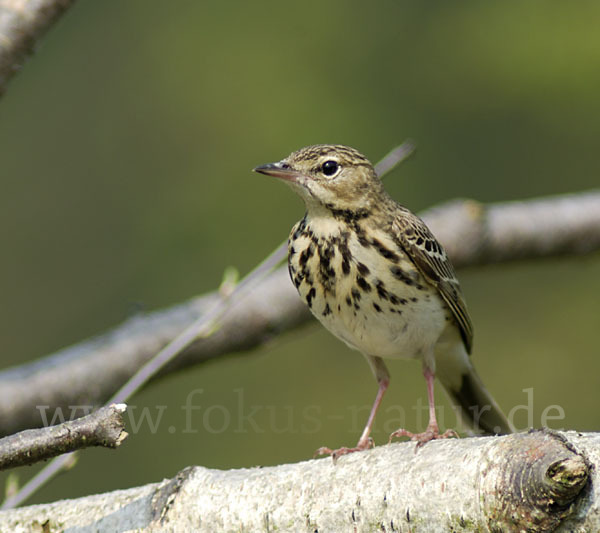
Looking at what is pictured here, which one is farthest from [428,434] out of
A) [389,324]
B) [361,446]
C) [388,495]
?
[388,495]

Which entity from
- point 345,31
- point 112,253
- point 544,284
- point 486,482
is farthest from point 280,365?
point 486,482

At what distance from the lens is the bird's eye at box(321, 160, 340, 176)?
13.8ft

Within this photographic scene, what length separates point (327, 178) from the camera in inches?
165

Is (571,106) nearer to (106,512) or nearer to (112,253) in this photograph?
(112,253)

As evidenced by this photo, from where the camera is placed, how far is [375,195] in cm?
437

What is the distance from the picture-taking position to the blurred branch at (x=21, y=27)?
12.5 feet

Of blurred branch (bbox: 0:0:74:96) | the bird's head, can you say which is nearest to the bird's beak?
the bird's head

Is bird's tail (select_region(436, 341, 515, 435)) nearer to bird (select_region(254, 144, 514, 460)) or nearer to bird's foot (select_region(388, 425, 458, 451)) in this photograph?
bird (select_region(254, 144, 514, 460))

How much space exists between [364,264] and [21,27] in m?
1.73

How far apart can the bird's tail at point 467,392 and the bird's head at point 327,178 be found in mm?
1040

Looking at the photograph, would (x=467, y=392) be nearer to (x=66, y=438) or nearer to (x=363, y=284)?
(x=363, y=284)

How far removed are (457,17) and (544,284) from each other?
8.00 ft

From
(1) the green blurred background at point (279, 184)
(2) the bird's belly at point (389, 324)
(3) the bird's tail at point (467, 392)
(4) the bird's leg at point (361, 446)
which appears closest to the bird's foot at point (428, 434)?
(4) the bird's leg at point (361, 446)

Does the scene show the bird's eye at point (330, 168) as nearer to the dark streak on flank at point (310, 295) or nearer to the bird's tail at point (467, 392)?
the dark streak on flank at point (310, 295)
